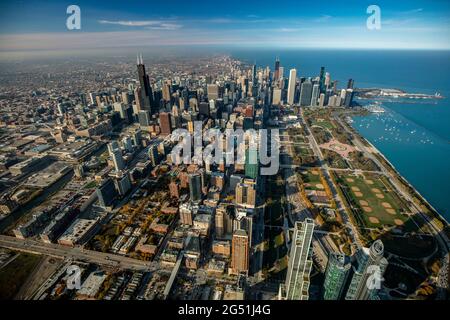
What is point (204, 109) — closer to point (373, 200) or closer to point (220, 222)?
point (220, 222)

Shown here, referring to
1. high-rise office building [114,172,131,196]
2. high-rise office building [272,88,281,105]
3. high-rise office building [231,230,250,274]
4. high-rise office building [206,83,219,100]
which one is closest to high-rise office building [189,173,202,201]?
high-rise office building [114,172,131,196]

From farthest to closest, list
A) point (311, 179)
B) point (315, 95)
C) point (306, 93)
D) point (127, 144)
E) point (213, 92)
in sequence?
1. point (306, 93)
2. point (315, 95)
3. point (213, 92)
4. point (127, 144)
5. point (311, 179)

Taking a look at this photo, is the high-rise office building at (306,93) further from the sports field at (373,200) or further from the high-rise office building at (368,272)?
the high-rise office building at (368,272)

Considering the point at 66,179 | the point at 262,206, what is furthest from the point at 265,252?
the point at 66,179

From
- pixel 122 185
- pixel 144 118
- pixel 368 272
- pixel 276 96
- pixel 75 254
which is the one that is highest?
pixel 276 96

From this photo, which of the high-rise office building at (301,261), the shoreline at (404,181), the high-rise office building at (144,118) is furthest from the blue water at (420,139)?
the high-rise office building at (144,118)

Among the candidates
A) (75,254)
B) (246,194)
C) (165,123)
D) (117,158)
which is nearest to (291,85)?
(165,123)
